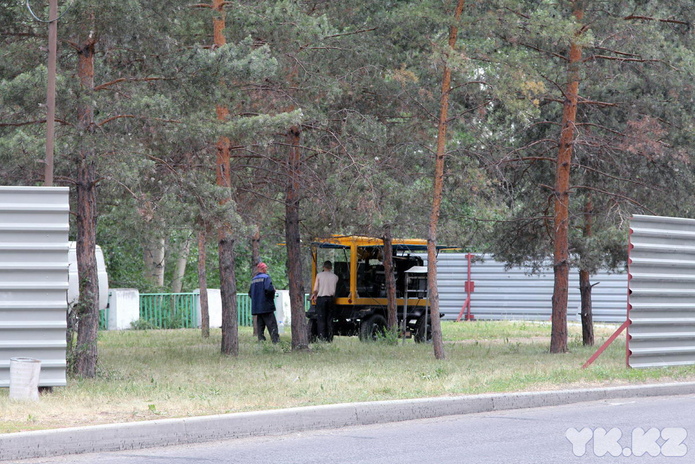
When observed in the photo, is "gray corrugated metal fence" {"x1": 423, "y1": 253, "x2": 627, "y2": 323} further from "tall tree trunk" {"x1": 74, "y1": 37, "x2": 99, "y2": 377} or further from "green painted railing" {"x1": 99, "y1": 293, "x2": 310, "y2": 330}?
"tall tree trunk" {"x1": 74, "y1": 37, "x2": 99, "y2": 377}

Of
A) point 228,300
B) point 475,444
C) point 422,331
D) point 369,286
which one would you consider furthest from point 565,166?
point 475,444

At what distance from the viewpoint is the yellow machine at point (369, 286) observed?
77.7 feet

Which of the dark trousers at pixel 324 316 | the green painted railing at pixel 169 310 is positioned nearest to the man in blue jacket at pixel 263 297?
the dark trousers at pixel 324 316

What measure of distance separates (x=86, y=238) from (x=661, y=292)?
29.0ft

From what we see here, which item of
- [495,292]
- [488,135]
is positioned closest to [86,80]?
[488,135]

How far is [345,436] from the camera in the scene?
954cm

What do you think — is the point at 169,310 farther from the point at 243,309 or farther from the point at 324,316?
the point at 324,316

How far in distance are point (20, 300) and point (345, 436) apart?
15.4 ft

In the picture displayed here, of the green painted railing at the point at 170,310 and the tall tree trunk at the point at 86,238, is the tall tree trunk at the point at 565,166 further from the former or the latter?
the green painted railing at the point at 170,310

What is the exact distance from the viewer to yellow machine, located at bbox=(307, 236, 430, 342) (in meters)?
23.7

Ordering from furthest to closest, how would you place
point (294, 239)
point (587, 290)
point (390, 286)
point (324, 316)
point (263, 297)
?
point (390, 286), point (324, 316), point (587, 290), point (263, 297), point (294, 239)

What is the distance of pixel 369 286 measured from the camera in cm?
2423

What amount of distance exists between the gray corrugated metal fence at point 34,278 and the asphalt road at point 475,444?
3.71m

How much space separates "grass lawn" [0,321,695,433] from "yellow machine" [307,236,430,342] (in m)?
1.54
